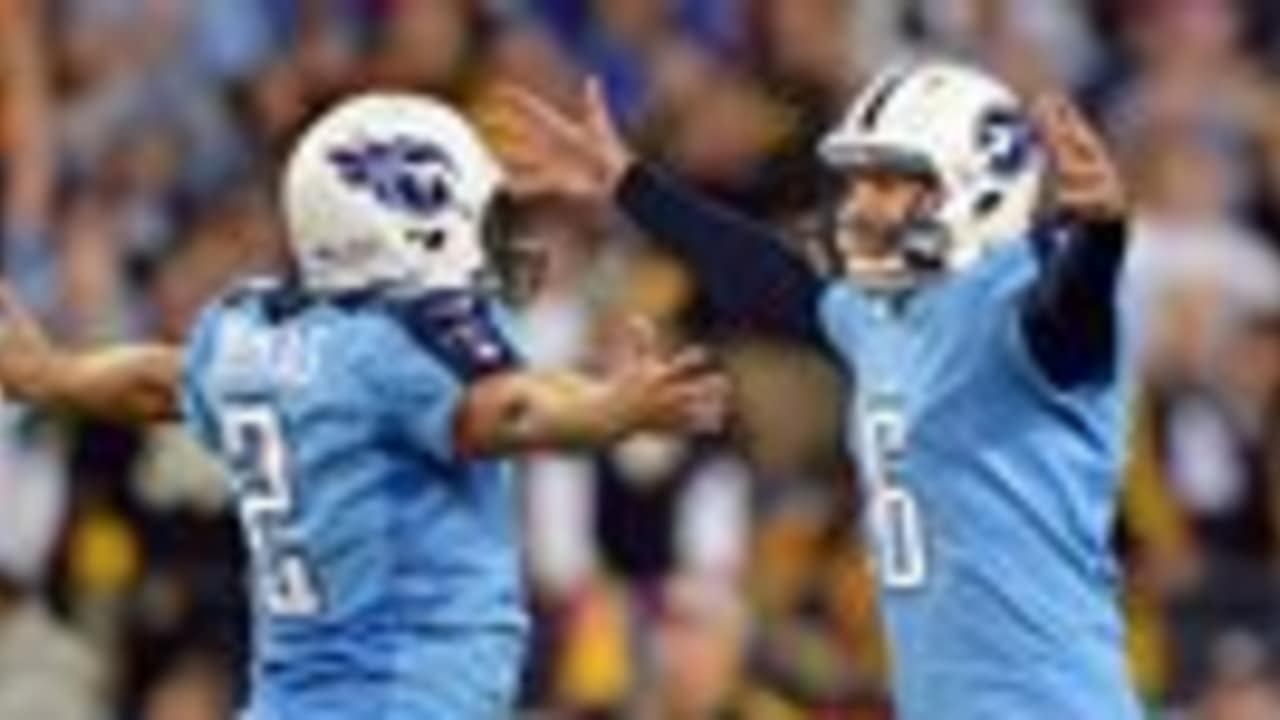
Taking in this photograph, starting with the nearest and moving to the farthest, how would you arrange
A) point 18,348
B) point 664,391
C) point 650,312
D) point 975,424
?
point 664,391 < point 975,424 < point 18,348 < point 650,312

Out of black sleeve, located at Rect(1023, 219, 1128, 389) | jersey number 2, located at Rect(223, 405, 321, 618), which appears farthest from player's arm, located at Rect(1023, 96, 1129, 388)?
jersey number 2, located at Rect(223, 405, 321, 618)

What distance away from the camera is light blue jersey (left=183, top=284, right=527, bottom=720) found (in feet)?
42.1

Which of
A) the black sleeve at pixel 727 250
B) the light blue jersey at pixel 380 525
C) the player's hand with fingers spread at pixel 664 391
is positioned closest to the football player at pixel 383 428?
the light blue jersey at pixel 380 525

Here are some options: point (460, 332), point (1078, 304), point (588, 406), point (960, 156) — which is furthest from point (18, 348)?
point (1078, 304)

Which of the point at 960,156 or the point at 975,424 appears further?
the point at 960,156

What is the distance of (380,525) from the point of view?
12.9 m

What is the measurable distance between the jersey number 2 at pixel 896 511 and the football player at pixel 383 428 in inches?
22.9

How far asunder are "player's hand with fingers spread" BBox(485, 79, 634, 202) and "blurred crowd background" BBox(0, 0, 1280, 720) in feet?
10.3

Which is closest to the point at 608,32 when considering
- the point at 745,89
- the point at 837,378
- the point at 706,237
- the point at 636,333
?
the point at 745,89

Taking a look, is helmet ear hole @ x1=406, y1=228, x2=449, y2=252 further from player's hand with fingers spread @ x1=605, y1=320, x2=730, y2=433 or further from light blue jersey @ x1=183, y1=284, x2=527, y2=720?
player's hand with fingers spread @ x1=605, y1=320, x2=730, y2=433

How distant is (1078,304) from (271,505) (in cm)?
162

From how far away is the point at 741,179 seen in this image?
63.2 ft

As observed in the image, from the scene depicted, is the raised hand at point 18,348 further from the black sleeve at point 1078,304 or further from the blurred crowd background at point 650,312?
the blurred crowd background at point 650,312

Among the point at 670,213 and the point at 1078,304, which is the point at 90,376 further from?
the point at 1078,304
